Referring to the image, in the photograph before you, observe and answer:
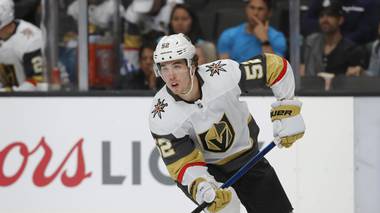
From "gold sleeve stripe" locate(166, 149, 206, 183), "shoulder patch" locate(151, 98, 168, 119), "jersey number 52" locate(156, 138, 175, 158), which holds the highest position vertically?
"shoulder patch" locate(151, 98, 168, 119)

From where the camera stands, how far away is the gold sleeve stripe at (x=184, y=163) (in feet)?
13.6

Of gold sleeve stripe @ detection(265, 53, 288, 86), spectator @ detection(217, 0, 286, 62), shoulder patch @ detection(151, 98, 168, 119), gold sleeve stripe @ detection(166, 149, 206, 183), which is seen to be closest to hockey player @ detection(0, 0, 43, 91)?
spectator @ detection(217, 0, 286, 62)

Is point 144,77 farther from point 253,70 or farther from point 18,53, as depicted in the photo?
point 253,70

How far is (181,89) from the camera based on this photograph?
4.07m

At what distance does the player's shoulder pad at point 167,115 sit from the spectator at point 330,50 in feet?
5.04

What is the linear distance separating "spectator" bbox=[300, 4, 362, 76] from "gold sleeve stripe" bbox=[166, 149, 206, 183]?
5.18ft

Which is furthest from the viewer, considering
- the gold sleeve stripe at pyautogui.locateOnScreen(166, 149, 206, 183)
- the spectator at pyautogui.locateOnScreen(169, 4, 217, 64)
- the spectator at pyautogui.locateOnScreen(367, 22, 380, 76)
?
the spectator at pyautogui.locateOnScreen(169, 4, 217, 64)

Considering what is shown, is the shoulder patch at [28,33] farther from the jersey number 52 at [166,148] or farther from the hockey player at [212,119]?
the jersey number 52 at [166,148]

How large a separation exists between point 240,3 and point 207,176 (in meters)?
1.86

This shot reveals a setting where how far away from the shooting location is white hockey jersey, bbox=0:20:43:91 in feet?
19.0

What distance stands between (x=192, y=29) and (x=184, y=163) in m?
1.74

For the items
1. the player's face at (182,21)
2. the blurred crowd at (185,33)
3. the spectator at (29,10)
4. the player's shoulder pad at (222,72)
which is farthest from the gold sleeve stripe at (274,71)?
the spectator at (29,10)

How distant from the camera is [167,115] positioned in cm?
418

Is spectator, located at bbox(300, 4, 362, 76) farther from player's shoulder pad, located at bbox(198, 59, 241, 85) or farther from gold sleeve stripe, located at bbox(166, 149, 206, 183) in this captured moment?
gold sleeve stripe, located at bbox(166, 149, 206, 183)
